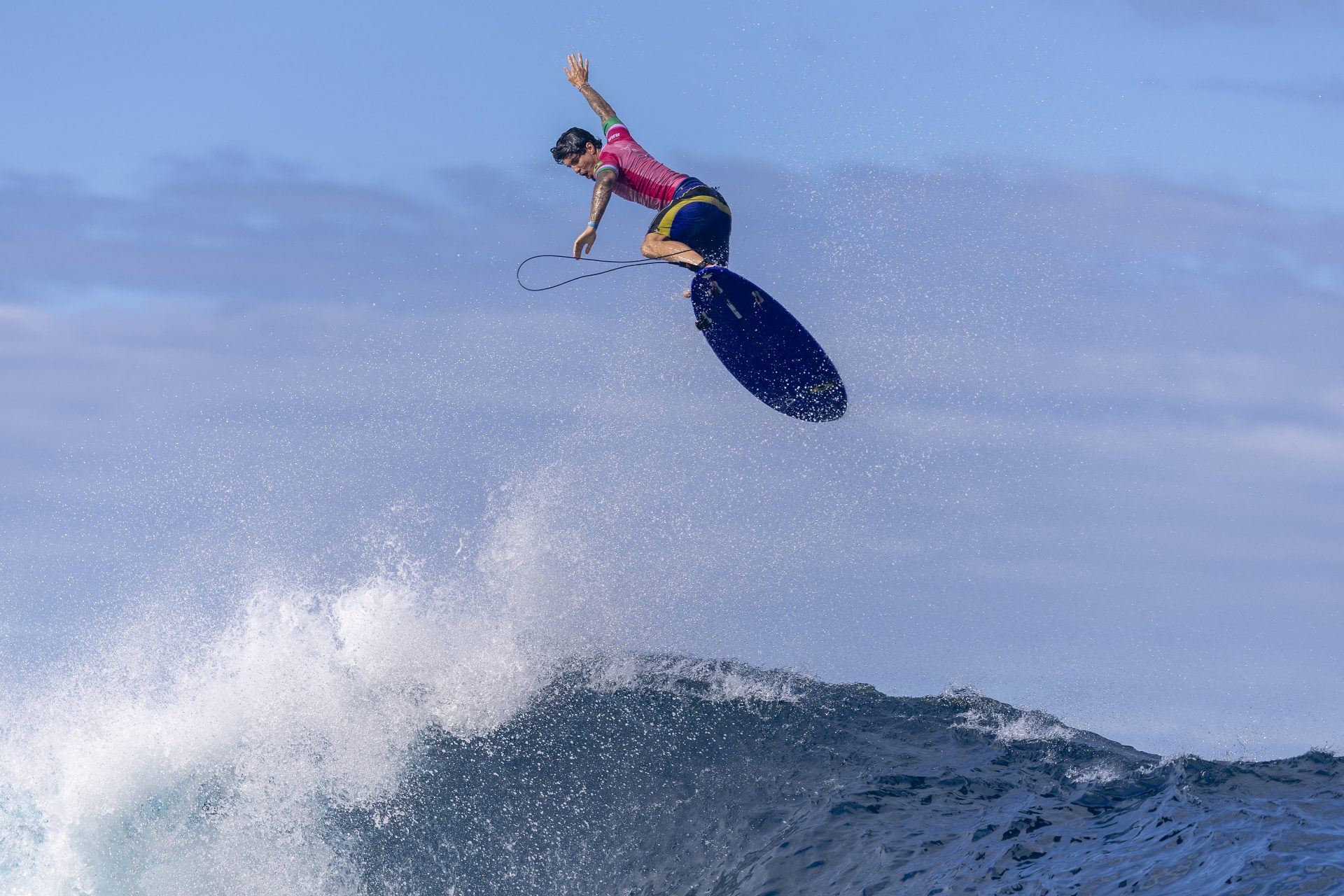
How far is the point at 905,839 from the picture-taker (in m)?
8.39

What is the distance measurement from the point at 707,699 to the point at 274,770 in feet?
14.7

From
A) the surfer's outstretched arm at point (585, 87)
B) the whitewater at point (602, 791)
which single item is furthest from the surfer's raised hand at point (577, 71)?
the whitewater at point (602, 791)

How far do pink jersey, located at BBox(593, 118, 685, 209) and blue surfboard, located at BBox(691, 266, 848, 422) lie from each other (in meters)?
0.82

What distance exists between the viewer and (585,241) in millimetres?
8812

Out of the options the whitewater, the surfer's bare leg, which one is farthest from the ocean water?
the surfer's bare leg

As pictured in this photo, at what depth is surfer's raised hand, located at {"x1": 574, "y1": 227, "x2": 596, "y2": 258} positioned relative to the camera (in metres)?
8.77

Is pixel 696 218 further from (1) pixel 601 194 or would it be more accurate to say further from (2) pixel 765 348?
(2) pixel 765 348

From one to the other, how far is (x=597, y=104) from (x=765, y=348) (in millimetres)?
2673

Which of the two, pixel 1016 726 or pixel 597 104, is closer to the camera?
pixel 597 104

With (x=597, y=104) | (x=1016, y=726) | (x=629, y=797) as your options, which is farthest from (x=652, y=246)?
(x=1016, y=726)

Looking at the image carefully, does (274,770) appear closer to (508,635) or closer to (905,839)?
(508,635)

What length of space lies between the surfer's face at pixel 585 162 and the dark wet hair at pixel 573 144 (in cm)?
2

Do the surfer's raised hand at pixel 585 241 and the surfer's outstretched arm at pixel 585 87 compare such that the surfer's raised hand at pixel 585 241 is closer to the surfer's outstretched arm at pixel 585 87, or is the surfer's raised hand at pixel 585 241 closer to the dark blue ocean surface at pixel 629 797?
the surfer's outstretched arm at pixel 585 87

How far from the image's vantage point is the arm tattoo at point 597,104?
9461 millimetres
